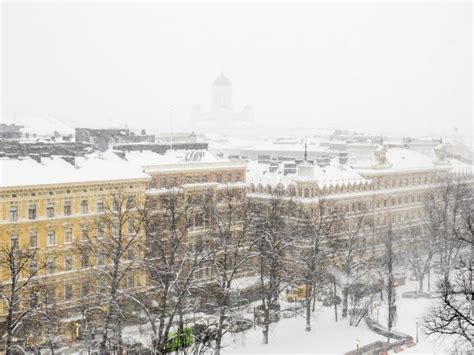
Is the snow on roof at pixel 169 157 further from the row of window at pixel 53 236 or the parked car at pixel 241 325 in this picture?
the parked car at pixel 241 325

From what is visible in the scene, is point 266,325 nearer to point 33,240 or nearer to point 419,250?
point 33,240

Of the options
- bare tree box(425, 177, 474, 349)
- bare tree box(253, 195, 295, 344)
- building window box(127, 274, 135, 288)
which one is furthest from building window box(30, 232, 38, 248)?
bare tree box(425, 177, 474, 349)

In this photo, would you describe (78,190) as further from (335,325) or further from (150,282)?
(335,325)

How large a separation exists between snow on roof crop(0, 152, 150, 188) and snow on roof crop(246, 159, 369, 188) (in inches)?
712

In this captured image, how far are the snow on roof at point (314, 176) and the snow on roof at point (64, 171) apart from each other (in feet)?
59.3

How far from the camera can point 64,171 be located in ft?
181

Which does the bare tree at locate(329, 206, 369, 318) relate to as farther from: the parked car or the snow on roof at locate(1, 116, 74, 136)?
the snow on roof at locate(1, 116, 74, 136)

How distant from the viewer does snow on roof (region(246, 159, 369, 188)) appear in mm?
73188

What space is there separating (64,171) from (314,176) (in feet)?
88.0

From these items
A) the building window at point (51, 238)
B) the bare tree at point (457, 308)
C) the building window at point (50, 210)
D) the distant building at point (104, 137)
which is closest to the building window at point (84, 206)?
the building window at point (50, 210)

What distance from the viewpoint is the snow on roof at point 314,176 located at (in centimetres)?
7319

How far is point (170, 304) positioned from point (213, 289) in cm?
587

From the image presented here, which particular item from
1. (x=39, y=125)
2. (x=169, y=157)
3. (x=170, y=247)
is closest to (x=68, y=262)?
(x=170, y=247)

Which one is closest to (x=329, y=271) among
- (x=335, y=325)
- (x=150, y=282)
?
(x=335, y=325)
